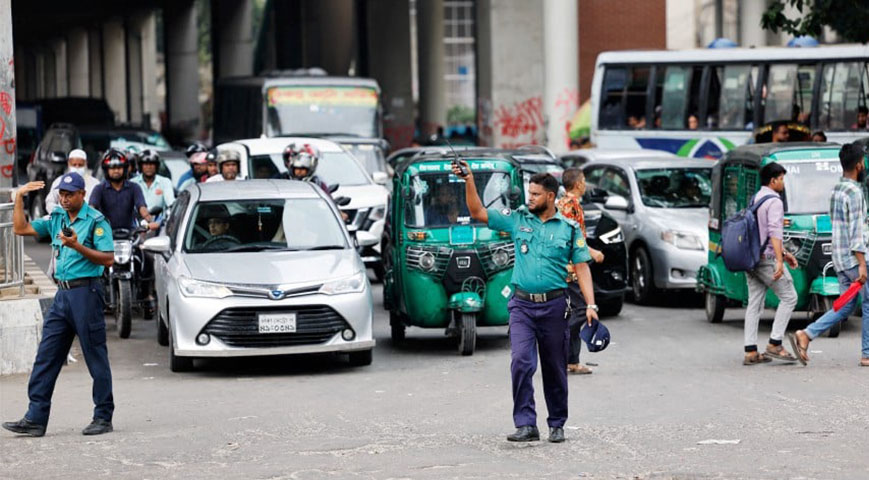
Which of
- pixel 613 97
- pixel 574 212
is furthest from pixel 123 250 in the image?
pixel 613 97

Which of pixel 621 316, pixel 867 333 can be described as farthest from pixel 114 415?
pixel 621 316

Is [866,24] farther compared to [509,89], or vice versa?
[509,89]

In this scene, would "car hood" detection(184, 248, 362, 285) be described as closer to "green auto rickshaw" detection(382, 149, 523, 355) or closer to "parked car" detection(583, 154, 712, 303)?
"green auto rickshaw" detection(382, 149, 523, 355)

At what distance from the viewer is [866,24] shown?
21.3 meters

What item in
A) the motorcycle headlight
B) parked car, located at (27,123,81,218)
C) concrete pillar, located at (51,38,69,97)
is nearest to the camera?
the motorcycle headlight

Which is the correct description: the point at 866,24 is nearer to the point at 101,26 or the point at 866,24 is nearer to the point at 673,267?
the point at 673,267

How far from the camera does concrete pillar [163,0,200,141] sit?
70.2m

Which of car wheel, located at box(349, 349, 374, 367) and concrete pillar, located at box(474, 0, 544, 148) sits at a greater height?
concrete pillar, located at box(474, 0, 544, 148)

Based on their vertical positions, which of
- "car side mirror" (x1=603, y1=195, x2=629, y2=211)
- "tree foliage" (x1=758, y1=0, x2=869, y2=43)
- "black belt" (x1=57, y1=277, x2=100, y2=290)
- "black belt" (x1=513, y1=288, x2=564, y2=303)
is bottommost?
"black belt" (x1=513, y1=288, x2=564, y2=303)

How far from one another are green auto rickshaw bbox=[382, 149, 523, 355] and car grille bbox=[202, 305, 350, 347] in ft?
4.98

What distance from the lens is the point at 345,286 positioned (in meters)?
12.7

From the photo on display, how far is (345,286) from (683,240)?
6.32 m

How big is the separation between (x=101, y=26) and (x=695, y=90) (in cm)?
5993

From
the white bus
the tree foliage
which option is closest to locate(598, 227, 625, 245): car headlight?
the tree foliage
